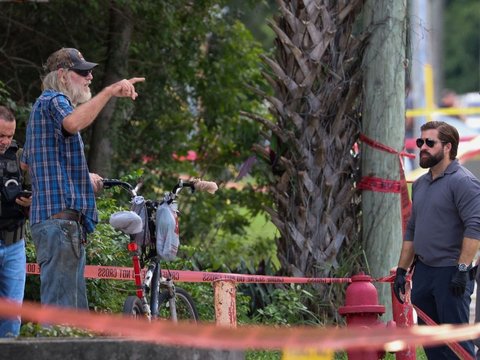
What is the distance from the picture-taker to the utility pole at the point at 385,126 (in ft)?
33.1

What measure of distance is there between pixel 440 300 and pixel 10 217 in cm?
269

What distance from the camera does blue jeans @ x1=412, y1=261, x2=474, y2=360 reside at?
24.8 feet

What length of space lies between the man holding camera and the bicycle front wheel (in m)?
1.04

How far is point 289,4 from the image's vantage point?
35.0 feet

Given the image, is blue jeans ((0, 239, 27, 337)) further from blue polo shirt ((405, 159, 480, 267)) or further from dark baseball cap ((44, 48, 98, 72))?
blue polo shirt ((405, 159, 480, 267))

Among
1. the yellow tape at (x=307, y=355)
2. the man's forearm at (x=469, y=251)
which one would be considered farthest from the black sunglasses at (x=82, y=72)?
the yellow tape at (x=307, y=355)

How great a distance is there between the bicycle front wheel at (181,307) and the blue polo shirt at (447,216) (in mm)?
1526

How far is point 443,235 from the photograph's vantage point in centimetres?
768

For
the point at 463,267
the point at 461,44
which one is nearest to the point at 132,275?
the point at 463,267

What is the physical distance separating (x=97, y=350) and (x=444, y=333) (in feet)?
5.64

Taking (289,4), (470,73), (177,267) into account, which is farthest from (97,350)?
(470,73)

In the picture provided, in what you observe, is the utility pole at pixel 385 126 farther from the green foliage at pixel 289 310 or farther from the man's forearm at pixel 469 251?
the man's forearm at pixel 469 251

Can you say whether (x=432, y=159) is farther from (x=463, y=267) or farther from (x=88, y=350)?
(x=88, y=350)

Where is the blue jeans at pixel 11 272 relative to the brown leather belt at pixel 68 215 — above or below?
below
